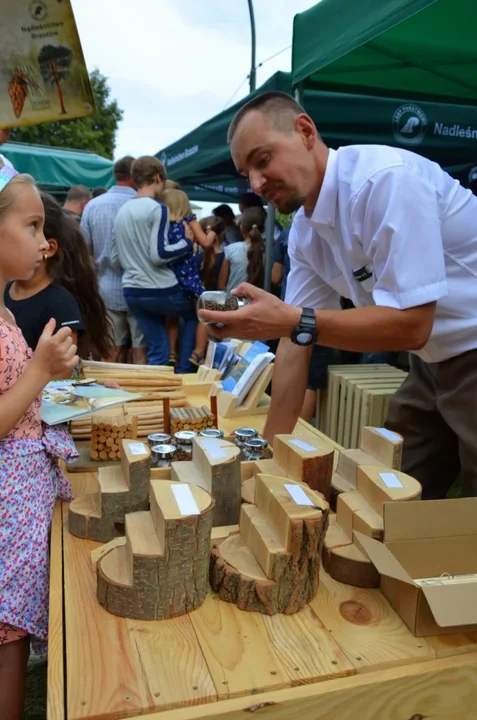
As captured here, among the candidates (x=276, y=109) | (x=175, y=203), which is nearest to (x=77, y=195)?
(x=175, y=203)

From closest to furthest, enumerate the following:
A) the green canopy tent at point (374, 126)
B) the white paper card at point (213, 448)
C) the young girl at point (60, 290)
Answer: the white paper card at point (213, 448) < the young girl at point (60, 290) < the green canopy tent at point (374, 126)

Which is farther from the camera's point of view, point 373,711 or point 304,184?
point 304,184

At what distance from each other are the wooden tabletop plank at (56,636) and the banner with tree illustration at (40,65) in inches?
44.6

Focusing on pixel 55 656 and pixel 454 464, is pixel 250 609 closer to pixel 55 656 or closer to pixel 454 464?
pixel 55 656

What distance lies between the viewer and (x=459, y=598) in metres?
0.84

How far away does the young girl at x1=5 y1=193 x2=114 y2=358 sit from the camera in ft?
6.17

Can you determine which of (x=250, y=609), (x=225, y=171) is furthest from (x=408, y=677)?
(x=225, y=171)

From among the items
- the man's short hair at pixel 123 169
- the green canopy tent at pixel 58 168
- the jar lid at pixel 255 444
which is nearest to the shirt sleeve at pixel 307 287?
the jar lid at pixel 255 444

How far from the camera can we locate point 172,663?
796 millimetres

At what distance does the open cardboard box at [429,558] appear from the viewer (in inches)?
32.8

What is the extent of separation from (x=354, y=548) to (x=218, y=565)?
10.0 inches

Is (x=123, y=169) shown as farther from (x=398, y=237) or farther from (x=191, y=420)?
(x=398, y=237)

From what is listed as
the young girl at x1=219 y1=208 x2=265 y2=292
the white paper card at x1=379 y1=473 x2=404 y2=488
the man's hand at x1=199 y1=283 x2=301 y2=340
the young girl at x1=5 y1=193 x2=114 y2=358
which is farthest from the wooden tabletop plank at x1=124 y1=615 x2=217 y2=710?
the young girl at x1=219 y1=208 x2=265 y2=292

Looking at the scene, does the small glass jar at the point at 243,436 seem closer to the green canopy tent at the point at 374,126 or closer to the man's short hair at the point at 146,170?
the green canopy tent at the point at 374,126
